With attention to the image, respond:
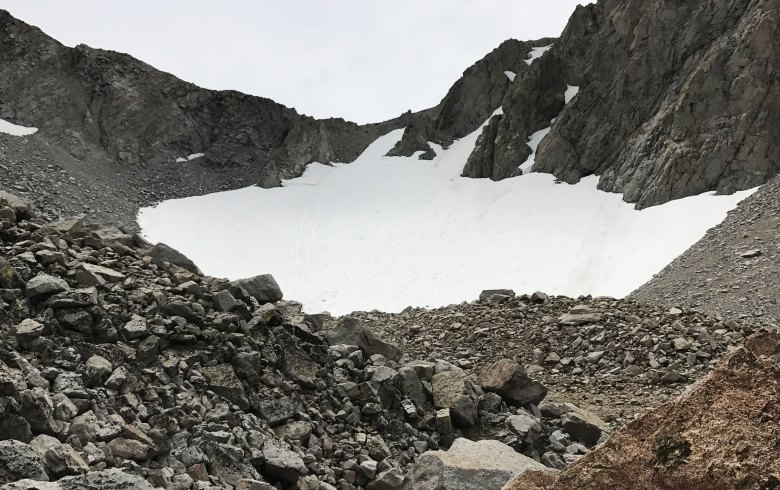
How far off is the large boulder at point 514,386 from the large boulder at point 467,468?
3.69 metres

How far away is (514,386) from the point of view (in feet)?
34.1

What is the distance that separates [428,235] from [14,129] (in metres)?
41.9

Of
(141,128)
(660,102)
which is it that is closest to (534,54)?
(660,102)

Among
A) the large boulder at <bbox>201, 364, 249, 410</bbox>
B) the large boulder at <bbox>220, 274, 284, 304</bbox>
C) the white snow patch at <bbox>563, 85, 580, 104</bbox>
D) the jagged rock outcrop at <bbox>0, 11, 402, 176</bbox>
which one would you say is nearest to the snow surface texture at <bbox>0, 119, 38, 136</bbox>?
the jagged rock outcrop at <bbox>0, 11, 402, 176</bbox>

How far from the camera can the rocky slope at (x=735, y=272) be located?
19141 millimetres

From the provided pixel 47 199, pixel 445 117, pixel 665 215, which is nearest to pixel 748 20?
pixel 665 215

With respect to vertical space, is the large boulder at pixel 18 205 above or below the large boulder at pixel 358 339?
above

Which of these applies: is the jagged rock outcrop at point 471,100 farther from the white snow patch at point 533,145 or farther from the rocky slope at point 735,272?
the rocky slope at point 735,272

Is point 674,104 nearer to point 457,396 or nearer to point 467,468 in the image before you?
point 457,396

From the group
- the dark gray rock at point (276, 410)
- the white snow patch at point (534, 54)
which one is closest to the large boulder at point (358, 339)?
the dark gray rock at point (276, 410)

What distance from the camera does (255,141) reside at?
74.1 metres

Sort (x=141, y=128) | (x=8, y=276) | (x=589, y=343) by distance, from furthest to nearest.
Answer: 1. (x=141, y=128)
2. (x=589, y=343)
3. (x=8, y=276)

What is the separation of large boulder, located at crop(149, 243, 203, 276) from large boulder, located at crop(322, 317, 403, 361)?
3003mm

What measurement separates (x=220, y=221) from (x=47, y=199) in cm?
1410
